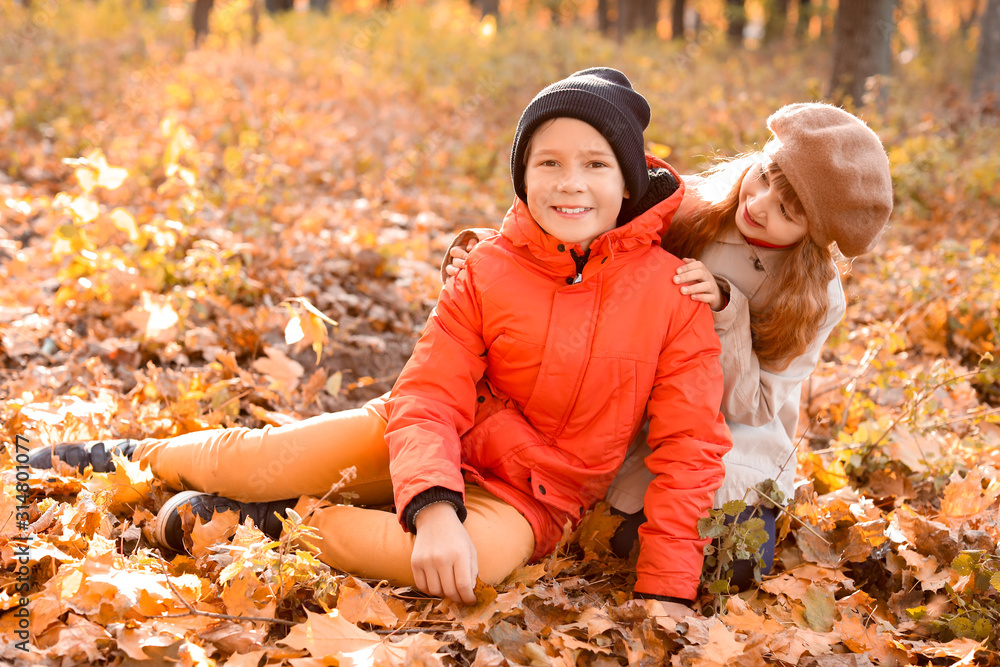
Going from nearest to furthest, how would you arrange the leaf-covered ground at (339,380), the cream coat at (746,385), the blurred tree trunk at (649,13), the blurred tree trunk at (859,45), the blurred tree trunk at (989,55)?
the leaf-covered ground at (339,380) < the cream coat at (746,385) < the blurred tree trunk at (859,45) < the blurred tree trunk at (989,55) < the blurred tree trunk at (649,13)

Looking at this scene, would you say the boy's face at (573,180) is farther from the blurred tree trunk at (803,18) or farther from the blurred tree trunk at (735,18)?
the blurred tree trunk at (803,18)

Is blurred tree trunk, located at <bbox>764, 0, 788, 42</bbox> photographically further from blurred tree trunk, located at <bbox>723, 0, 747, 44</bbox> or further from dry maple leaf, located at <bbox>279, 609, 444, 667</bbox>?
dry maple leaf, located at <bbox>279, 609, 444, 667</bbox>

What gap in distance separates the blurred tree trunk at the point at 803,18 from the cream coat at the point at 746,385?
19452 mm

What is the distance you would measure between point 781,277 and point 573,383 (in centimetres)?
73

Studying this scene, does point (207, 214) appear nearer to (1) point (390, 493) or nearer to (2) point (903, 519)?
(1) point (390, 493)

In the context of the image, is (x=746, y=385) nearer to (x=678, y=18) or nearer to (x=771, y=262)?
(x=771, y=262)

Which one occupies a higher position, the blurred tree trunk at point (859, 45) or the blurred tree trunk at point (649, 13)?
the blurred tree trunk at point (649, 13)

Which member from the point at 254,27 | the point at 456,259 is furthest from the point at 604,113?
the point at 254,27

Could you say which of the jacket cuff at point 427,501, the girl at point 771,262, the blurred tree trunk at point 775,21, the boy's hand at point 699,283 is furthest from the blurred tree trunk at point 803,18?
the jacket cuff at point 427,501

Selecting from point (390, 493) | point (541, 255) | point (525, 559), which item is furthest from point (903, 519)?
point (390, 493)

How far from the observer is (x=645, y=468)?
2.40m

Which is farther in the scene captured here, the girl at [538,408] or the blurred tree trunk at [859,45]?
the blurred tree trunk at [859,45]

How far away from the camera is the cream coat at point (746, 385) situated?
90.7 inches

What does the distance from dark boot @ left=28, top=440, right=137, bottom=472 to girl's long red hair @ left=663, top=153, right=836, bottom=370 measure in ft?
Answer: 6.69
